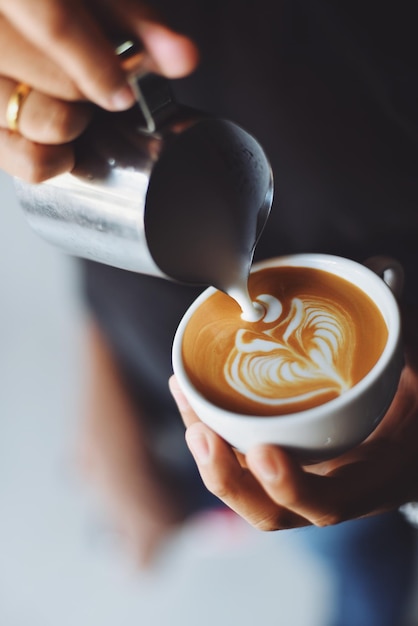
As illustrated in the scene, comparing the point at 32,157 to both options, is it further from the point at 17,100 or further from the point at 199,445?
the point at 199,445

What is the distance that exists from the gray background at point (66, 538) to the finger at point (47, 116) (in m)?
0.80

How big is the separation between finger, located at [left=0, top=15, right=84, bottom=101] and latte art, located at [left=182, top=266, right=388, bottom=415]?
1.11ft

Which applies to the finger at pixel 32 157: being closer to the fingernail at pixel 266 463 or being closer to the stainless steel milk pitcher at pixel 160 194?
the stainless steel milk pitcher at pixel 160 194

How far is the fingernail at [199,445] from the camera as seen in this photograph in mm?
708

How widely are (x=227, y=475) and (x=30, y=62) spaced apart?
434mm

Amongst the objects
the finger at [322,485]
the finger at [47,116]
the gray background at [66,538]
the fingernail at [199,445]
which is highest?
the finger at [47,116]

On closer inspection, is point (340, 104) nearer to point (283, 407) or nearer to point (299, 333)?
point (299, 333)

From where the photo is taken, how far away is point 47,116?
0.54m

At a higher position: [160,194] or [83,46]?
[83,46]

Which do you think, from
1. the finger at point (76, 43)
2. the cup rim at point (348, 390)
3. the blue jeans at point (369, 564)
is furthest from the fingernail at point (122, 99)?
the blue jeans at point (369, 564)

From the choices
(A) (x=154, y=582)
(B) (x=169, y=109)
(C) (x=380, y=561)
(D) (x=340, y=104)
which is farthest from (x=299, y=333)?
(A) (x=154, y=582)

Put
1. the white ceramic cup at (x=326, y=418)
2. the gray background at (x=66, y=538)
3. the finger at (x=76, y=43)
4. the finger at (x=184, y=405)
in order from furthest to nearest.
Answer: the gray background at (x=66, y=538), the finger at (x=184, y=405), the white ceramic cup at (x=326, y=418), the finger at (x=76, y=43)

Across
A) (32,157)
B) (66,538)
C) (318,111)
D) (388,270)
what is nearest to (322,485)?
Answer: (388,270)

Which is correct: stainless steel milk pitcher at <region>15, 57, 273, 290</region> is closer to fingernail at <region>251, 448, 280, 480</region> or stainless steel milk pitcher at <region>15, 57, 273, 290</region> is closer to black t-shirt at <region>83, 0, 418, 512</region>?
fingernail at <region>251, 448, 280, 480</region>
